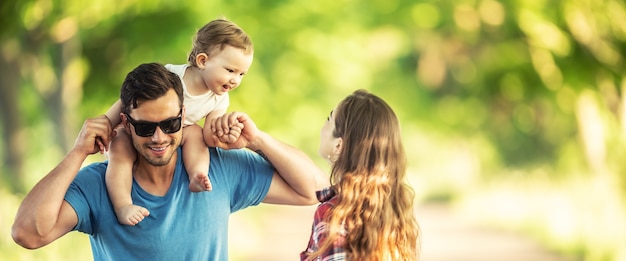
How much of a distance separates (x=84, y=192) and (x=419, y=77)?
29.0m

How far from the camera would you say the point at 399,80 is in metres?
33.6

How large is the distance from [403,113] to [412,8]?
892 cm

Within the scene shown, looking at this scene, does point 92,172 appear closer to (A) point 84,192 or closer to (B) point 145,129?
(A) point 84,192

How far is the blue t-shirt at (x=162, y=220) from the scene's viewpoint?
176 inches

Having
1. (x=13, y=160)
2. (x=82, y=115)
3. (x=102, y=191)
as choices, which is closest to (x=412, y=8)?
(x=82, y=115)

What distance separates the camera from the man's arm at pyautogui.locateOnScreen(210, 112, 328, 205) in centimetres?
461

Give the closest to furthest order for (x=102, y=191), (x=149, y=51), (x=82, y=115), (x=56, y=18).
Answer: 1. (x=102, y=191)
2. (x=56, y=18)
3. (x=149, y=51)
4. (x=82, y=115)

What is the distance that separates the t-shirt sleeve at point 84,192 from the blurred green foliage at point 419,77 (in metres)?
6.30

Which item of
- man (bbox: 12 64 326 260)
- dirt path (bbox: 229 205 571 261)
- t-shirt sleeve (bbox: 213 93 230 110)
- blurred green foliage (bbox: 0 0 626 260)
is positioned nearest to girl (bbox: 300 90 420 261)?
man (bbox: 12 64 326 260)

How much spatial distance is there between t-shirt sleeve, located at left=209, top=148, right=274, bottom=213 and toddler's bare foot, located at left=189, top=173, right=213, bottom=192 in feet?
0.81

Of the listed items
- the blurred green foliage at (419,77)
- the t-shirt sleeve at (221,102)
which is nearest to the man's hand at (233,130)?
the t-shirt sleeve at (221,102)

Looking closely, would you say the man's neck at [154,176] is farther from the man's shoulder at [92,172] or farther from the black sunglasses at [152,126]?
the black sunglasses at [152,126]

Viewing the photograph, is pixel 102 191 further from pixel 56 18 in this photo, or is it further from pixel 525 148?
pixel 525 148

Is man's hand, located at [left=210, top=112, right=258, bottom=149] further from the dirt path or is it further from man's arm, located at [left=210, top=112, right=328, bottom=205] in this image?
the dirt path
